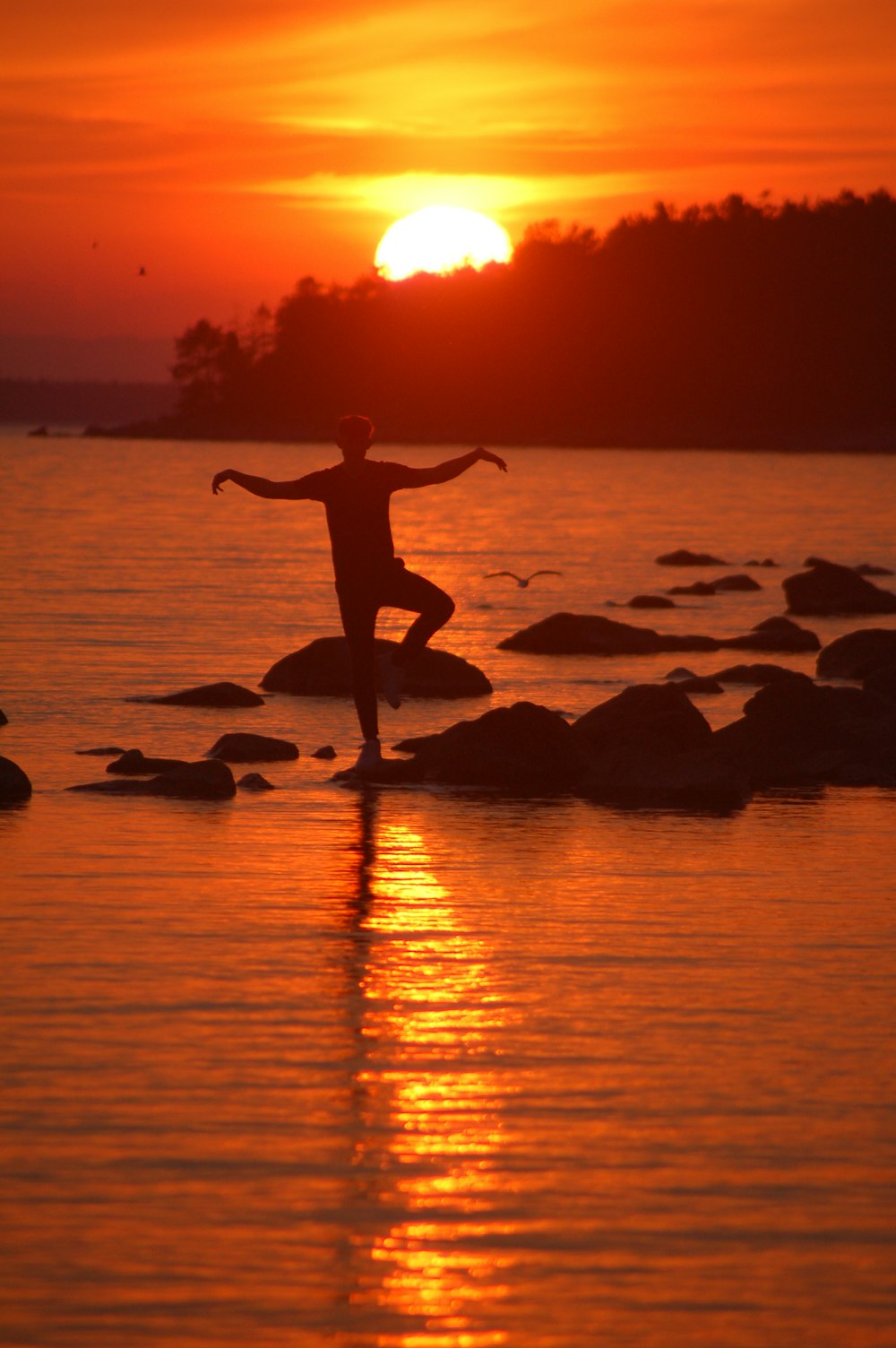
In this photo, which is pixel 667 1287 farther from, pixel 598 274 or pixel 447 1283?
pixel 598 274

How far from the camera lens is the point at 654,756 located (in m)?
12.9

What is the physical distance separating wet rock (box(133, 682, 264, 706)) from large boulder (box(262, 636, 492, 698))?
1014 mm

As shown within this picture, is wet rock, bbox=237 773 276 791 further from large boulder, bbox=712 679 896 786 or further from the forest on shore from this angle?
the forest on shore

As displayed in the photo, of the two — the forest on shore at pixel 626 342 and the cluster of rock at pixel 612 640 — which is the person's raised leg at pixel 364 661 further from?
the forest on shore at pixel 626 342

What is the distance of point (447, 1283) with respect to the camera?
4.89 metres

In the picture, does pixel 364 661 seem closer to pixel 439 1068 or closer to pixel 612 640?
pixel 439 1068

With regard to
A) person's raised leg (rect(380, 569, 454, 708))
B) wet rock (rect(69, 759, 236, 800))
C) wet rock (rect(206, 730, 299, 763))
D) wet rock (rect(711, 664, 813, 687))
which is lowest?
wet rock (rect(711, 664, 813, 687))

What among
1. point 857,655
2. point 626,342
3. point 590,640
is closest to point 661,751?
point 857,655

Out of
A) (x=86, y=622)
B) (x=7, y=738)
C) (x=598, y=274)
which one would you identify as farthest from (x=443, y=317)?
(x=7, y=738)

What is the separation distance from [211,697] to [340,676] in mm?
1652

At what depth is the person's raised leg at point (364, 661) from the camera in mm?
12156

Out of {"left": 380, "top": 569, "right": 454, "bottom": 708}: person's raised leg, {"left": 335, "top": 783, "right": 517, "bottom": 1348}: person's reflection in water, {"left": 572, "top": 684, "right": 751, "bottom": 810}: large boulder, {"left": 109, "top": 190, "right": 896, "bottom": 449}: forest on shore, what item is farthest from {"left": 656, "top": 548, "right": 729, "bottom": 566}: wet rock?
{"left": 109, "top": 190, "right": 896, "bottom": 449}: forest on shore

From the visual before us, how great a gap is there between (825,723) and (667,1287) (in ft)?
29.7

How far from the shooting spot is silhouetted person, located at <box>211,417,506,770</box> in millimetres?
11711
